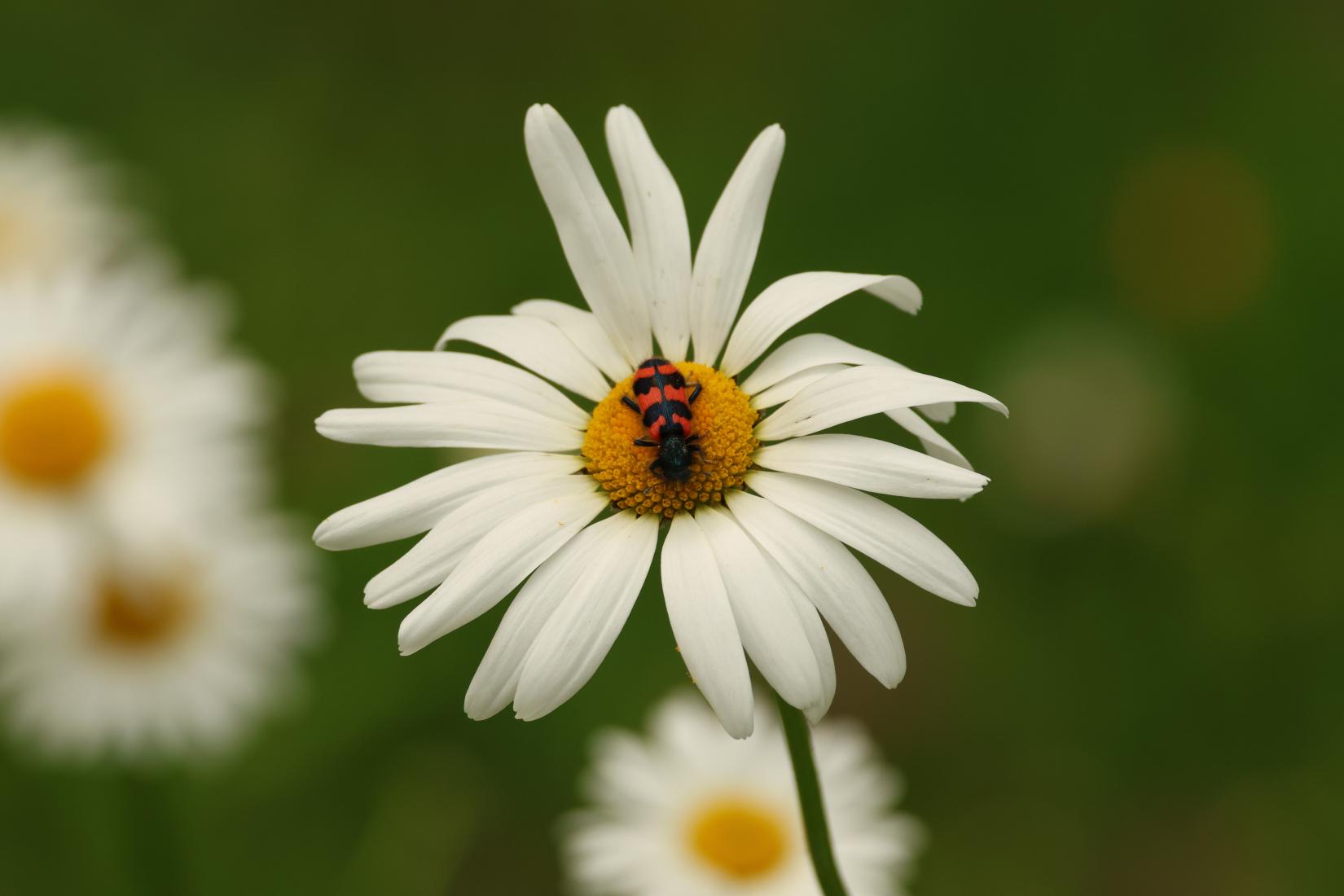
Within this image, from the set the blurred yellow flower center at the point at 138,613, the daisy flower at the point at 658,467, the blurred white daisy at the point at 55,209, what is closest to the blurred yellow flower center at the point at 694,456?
the daisy flower at the point at 658,467

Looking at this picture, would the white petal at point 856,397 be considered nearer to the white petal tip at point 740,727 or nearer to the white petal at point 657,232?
the white petal at point 657,232

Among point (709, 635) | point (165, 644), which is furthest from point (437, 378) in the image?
point (165, 644)

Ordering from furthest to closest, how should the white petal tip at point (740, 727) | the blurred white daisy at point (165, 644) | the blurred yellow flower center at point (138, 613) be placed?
1. the blurred yellow flower center at point (138, 613)
2. the blurred white daisy at point (165, 644)
3. the white petal tip at point (740, 727)

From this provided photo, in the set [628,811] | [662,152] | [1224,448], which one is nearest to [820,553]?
[628,811]

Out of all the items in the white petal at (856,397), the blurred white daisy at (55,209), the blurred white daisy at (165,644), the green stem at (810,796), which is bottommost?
the green stem at (810,796)

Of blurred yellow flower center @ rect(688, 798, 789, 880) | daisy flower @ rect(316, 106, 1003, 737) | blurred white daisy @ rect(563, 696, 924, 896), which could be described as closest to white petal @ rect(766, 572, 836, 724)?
daisy flower @ rect(316, 106, 1003, 737)

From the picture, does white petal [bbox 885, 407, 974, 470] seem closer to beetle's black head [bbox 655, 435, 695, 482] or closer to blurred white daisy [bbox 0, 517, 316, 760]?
beetle's black head [bbox 655, 435, 695, 482]

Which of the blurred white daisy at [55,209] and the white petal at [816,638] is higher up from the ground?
the blurred white daisy at [55,209]
